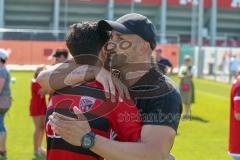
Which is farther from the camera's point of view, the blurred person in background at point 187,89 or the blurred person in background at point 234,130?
the blurred person in background at point 187,89

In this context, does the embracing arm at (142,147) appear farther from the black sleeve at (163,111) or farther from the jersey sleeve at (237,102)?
the jersey sleeve at (237,102)

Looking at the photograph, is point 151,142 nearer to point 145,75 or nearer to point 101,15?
point 145,75

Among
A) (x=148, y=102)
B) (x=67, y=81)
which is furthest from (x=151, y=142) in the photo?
(x=67, y=81)

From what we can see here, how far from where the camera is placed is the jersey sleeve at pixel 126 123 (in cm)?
291

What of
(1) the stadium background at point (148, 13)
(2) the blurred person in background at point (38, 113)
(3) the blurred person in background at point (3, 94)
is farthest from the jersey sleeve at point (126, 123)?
(1) the stadium background at point (148, 13)

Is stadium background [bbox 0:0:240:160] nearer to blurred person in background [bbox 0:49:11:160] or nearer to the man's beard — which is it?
blurred person in background [bbox 0:49:11:160]

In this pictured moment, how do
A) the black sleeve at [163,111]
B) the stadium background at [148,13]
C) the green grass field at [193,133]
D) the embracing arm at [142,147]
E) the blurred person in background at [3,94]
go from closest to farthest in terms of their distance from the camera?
1. the embracing arm at [142,147]
2. the black sleeve at [163,111]
3. the blurred person in background at [3,94]
4. the green grass field at [193,133]
5. the stadium background at [148,13]

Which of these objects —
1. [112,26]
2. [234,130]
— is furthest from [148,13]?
[112,26]

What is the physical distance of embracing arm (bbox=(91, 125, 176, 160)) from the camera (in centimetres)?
277

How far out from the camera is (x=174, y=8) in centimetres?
5941

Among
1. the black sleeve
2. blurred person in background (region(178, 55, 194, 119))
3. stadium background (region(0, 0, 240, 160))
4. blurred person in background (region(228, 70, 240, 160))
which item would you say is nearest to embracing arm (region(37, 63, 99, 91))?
the black sleeve

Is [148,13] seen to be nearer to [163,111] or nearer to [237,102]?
[237,102]

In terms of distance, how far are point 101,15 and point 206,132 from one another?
146 feet

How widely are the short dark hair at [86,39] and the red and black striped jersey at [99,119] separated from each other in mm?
230
